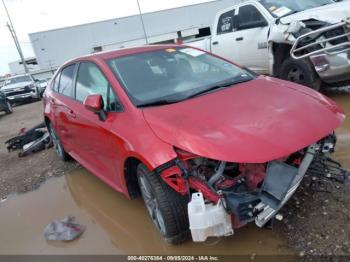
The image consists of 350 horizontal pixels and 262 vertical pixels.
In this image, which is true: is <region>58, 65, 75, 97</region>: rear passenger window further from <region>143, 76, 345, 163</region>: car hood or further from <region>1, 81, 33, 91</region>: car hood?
<region>1, 81, 33, 91</region>: car hood

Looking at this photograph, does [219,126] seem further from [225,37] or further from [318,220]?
[225,37]

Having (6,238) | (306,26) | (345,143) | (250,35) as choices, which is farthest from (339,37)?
(6,238)

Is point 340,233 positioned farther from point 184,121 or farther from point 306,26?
point 306,26

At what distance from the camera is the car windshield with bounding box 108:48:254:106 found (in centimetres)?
335

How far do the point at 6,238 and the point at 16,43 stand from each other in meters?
38.1

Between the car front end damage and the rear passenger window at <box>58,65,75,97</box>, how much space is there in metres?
Answer: 2.40

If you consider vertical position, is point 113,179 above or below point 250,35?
below

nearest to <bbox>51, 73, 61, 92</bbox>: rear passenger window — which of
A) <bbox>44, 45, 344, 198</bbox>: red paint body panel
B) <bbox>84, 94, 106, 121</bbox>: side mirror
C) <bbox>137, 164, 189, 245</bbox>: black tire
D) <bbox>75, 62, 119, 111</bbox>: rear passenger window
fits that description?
<bbox>75, 62, 119, 111</bbox>: rear passenger window

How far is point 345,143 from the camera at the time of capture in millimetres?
4297

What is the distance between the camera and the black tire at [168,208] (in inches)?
110

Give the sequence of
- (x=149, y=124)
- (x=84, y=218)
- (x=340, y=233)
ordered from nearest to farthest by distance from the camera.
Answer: (x=340, y=233) < (x=149, y=124) < (x=84, y=218)

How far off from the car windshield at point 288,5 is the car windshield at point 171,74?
128 inches

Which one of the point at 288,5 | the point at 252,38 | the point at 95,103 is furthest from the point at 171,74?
the point at 288,5

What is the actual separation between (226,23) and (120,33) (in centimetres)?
3741
